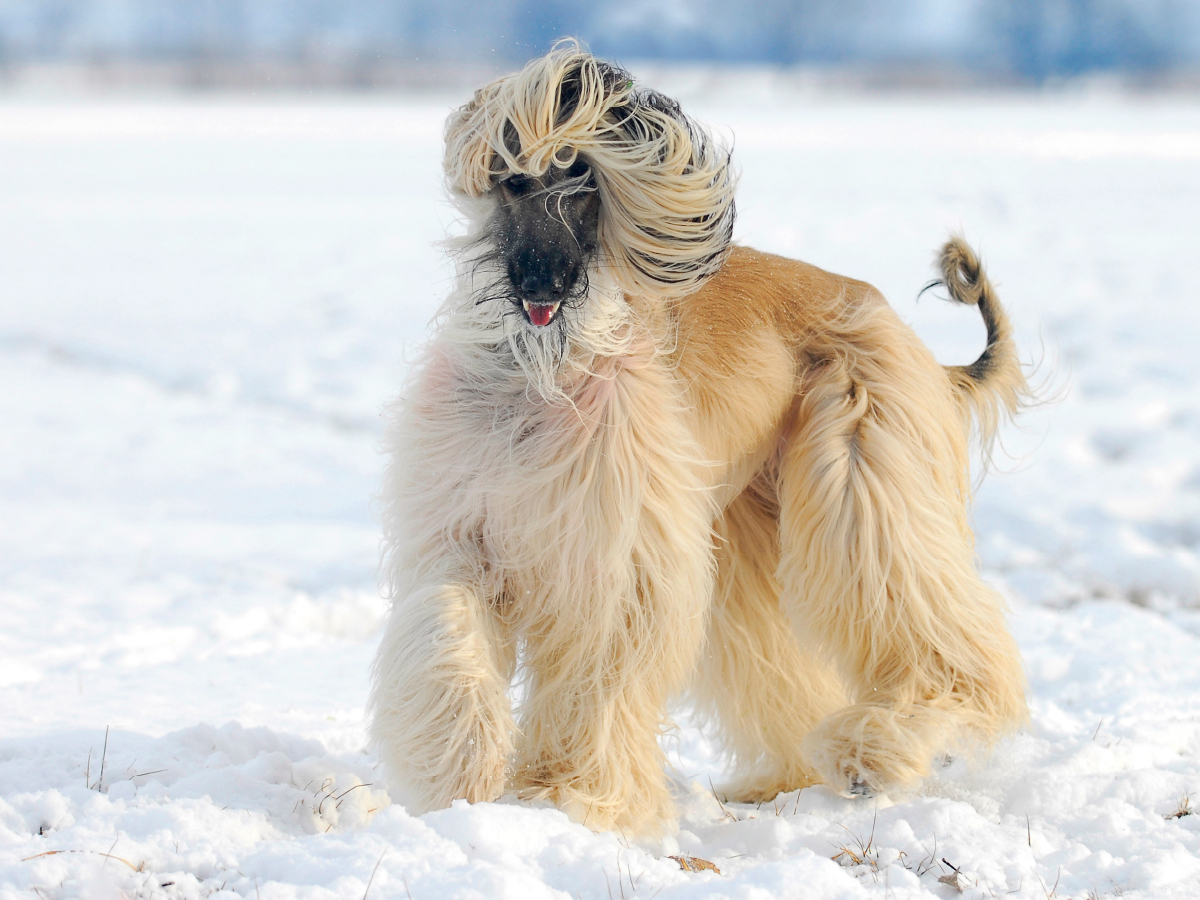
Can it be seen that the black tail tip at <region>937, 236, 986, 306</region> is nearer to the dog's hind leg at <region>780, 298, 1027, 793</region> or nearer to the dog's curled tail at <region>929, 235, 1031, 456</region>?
the dog's curled tail at <region>929, 235, 1031, 456</region>

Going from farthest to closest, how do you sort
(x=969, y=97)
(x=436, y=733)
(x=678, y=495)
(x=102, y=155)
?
(x=969, y=97)
(x=102, y=155)
(x=678, y=495)
(x=436, y=733)

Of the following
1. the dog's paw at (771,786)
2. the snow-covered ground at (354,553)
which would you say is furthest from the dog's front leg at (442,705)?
the dog's paw at (771,786)

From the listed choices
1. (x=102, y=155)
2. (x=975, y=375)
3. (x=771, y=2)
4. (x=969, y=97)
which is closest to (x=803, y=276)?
(x=975, y=375)

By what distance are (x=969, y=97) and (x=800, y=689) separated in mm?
25377

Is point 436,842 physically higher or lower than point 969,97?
lower

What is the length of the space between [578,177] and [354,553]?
258cm

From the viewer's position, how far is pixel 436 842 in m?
1.66

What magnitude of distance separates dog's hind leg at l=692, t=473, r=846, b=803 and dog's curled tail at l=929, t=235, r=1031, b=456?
53cm

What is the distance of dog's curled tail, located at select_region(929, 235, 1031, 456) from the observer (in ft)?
8.73

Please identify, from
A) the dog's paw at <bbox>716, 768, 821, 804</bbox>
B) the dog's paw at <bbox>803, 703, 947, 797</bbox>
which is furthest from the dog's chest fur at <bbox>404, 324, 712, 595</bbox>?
the dog's paw at <bbox>716, 768, 821, 804</bbox>

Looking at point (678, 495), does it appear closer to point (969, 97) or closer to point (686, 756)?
point (686, 756)

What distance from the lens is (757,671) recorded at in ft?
8.44

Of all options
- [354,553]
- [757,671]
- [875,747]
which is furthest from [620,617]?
[354,553]

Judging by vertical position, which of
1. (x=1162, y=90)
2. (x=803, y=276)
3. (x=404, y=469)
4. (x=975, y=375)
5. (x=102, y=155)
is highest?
(x=1162, y=90)
